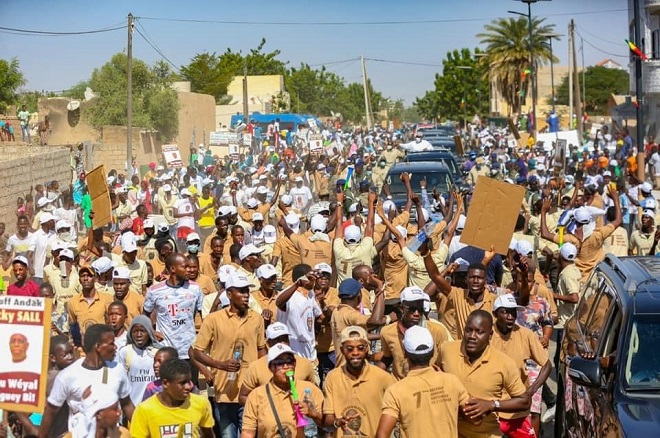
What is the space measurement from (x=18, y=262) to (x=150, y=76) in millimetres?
37884

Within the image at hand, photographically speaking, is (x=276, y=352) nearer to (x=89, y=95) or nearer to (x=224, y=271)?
(x=224, y=271)

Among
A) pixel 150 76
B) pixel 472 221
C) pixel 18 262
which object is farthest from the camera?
pixel 150 76

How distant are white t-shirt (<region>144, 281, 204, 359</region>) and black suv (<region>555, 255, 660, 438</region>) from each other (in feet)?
10.6

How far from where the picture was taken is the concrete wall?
23453 mm

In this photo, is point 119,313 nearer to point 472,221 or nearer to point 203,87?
point 472,221

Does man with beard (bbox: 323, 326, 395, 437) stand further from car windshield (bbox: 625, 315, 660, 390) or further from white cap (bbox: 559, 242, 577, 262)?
white cap (bbox: 559, 242, 577, 262)

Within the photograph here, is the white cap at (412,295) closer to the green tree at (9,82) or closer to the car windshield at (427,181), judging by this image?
the car windshield at (427,181)

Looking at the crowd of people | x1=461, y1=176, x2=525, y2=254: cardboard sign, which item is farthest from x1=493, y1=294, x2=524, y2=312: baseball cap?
x1=461, y1=176, x2=525, y2=254: cardboard sign

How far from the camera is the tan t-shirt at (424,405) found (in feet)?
19.7

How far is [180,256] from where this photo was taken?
376 inches

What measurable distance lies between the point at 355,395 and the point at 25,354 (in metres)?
1.86

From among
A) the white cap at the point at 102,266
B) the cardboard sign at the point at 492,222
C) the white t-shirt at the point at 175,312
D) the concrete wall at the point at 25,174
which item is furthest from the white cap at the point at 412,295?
the concrete wall at the point at 25,174

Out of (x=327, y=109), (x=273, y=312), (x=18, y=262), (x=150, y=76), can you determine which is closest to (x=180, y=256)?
(x=273, y=312)

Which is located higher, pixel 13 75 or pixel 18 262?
pixel 13 75
